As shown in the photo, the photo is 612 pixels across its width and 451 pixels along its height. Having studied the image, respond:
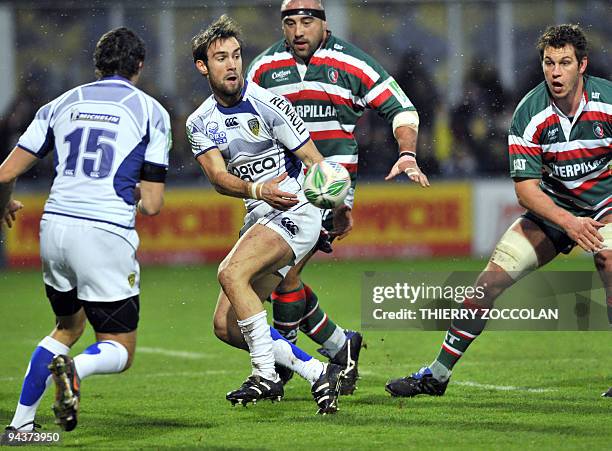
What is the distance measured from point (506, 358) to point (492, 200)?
812 centimetres

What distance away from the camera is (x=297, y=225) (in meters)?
7.49

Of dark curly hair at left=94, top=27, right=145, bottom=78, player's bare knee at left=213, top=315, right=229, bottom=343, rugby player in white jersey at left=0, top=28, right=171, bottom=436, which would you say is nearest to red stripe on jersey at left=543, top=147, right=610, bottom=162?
player's bare knee at left=213, top=315, right=229, bottom=343

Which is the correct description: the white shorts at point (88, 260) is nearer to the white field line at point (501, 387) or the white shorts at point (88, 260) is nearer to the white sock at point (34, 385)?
the white sock at point (34, 385)

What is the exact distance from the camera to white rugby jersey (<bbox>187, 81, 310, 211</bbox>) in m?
7.41

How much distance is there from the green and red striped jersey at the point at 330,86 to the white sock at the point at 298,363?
1735 mm

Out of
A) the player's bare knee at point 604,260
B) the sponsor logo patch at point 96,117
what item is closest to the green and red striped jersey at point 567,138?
the player's bare knee at point 604,260

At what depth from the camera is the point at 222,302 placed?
305 inches

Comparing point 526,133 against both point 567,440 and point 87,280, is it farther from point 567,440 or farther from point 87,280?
point 87,280

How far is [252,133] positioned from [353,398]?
1935 mm

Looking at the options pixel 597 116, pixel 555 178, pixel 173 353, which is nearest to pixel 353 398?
pixel 555 178

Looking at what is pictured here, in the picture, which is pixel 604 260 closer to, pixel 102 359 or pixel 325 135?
pixel 325 135

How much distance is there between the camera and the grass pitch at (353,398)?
6582 millimetres

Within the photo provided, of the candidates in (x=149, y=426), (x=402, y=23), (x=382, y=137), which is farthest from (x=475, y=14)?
(x=149, y=426)

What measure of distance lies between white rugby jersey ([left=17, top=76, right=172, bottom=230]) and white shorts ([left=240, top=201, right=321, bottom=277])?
1074 mm
